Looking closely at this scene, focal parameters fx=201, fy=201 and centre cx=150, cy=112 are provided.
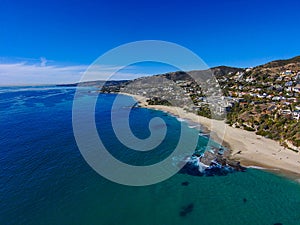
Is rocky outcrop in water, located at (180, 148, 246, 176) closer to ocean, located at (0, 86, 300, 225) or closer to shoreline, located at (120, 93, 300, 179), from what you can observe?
ocean, located at (0, 86, 300, 225)

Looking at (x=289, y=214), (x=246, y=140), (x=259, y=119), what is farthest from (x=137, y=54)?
(x=259, y=119)

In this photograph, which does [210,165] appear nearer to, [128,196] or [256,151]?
[256,151]

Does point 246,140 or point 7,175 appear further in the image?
point 246,140

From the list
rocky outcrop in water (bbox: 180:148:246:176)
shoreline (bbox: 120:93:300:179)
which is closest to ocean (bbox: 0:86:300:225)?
rocky outcrop in water (bbox: 180:148:246:176)

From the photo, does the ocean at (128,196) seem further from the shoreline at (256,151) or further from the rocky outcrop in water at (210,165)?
the shoreline at (256,151)

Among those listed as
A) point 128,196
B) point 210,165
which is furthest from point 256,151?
point 128,196

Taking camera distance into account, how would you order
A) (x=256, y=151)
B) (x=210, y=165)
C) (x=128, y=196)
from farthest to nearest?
1. (x=256, y=151)
2. (x=210, y=165)
3. (x=128, y=196)

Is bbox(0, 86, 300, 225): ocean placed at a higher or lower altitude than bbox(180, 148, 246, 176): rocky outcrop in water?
lower

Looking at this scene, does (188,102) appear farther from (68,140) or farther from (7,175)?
(7,175)
